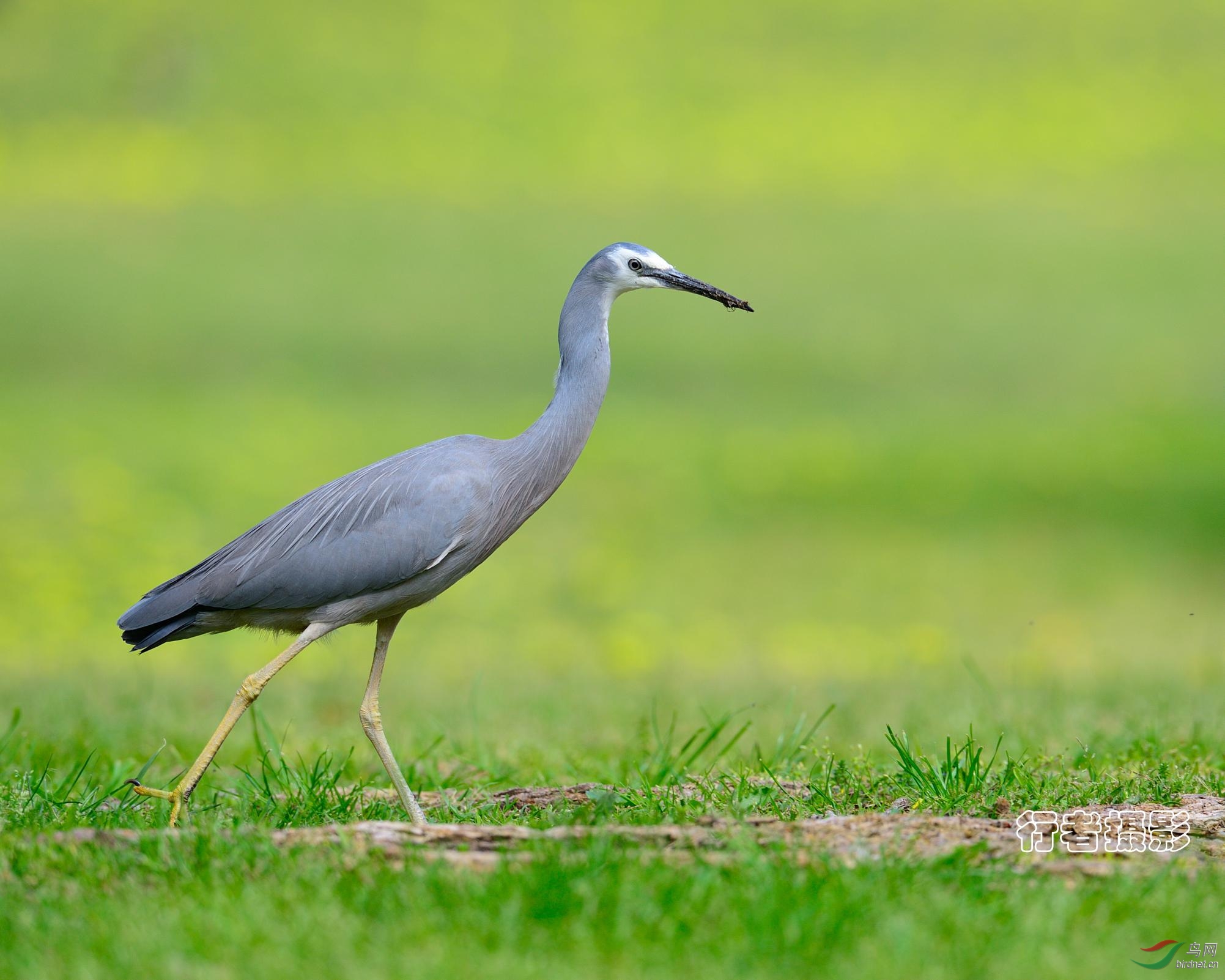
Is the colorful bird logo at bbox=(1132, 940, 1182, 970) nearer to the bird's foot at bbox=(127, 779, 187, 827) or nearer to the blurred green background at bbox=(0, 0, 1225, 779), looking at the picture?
the blurred green background at bbox=(0, 0, 1225, 779)

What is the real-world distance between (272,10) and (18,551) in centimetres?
2329

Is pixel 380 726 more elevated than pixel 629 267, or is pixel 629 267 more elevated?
pixel 629 267

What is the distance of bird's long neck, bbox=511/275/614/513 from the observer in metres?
5.19

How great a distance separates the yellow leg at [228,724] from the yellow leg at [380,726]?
25 cm

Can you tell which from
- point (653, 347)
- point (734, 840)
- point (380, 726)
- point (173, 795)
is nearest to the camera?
point (734, 840)

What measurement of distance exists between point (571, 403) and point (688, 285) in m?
0.61

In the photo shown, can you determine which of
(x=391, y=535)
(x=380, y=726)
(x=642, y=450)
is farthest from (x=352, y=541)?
(x=642, y=450)

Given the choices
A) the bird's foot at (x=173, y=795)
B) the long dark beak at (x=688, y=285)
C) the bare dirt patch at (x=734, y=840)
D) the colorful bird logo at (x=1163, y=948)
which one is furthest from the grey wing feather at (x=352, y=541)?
the colorful bird logo at (x=1163, y=948)

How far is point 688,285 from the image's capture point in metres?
5.20

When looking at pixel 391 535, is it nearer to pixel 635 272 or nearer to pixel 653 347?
pixel 635 272

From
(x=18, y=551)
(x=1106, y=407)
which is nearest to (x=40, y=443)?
(x=18, y=551)

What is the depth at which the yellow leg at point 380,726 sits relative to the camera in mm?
4695

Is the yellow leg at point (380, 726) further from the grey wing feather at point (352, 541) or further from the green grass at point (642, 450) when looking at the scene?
the grey wing feather at point (352, 541)

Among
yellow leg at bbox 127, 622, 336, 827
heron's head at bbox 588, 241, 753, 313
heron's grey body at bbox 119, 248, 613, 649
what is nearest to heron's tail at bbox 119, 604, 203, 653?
heron's grey body at bbox 119, 248, 613, 649
